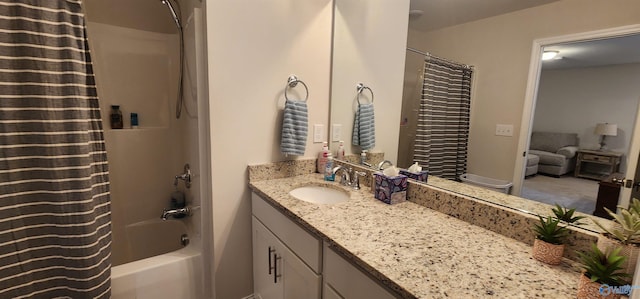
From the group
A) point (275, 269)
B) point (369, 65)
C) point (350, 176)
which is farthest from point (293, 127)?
point (275, 269)

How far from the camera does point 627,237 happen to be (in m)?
0.65

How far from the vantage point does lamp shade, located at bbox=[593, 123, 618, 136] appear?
747mm

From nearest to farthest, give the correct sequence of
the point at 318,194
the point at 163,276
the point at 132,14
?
the point at 163,276 < the point at 318,194 < the point at 132,14

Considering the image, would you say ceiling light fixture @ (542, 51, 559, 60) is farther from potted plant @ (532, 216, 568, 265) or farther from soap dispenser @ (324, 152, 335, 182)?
soap dispenser @ (324, 152, 335, 182)

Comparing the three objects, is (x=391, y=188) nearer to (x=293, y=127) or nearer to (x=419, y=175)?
(x=419, y=175)

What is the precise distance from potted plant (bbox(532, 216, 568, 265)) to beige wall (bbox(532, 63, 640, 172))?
0.24 metres

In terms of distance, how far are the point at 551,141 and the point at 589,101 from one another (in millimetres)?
156

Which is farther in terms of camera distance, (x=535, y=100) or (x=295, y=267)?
(x=295, y=267)

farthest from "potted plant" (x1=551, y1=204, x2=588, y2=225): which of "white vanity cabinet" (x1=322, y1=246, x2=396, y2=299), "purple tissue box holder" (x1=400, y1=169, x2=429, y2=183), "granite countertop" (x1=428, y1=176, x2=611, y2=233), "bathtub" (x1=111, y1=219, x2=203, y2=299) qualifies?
"bathtub" (x1=111, y1=219, x2=203, y2=299)

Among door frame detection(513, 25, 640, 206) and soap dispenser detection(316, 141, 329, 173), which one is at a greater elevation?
door frame detection(513, 25, 640, 206)

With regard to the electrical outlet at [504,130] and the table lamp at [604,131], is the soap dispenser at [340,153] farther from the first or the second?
the table lamp at [604,131]

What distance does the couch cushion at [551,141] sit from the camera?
2.81 feet

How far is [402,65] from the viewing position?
1496mm

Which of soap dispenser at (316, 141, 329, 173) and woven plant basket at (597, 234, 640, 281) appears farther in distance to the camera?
soap dispenser at (316, 141, 329, 173)
